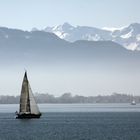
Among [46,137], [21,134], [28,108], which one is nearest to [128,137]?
[46,137]

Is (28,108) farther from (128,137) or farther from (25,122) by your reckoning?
(128,137)

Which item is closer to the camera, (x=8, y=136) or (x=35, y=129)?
(x=8, y=136)

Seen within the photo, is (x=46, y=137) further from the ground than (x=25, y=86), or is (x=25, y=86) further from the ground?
(x=25, y=86)

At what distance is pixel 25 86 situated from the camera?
655 feet

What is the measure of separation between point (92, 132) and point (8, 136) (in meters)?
22.8

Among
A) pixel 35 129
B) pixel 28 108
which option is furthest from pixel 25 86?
pixel 35 129

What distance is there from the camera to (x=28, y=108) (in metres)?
200

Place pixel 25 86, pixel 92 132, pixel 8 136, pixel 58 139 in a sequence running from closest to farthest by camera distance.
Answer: pixel 58 139, pixel 8 136, pixel 92 132, pixel 25 86

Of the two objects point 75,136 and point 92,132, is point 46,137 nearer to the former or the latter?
point 75,136

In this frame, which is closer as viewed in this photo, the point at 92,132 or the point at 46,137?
the point at 46,137

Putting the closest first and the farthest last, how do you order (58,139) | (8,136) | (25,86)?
(58,139) → (8,136) → (25,86)

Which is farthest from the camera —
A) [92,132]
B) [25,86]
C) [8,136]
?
[25,86]

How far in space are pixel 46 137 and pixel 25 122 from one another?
60172 millimetres

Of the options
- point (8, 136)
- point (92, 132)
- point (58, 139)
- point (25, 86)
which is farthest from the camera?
point (25, 86)
